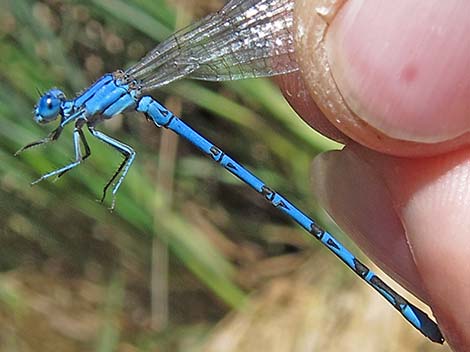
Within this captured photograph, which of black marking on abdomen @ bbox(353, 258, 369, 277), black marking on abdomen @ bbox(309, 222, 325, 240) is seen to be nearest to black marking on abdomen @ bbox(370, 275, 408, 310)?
black marking on abdomen @ bbox(353, 258, 369, 277)

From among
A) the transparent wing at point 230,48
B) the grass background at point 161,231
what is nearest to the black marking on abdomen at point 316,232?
the transparent wing at point 230,48

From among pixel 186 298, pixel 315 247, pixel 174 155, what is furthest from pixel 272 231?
pixel 174 155

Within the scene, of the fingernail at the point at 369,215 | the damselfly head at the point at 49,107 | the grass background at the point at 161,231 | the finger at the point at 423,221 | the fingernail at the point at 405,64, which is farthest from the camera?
the grass background at the point at 161,231

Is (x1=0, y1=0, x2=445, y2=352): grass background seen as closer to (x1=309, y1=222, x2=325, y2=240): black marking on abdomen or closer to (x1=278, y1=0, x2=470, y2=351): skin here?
(x1=309, y1=222, x2=325, y2=240): black marking on abdomen

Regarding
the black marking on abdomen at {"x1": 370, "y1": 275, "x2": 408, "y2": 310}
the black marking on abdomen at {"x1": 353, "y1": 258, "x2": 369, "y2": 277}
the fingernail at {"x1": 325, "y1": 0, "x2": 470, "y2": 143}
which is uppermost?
the fingernail at {"x1": 325, "y1": 0, "x2": 470, "y2": 143}

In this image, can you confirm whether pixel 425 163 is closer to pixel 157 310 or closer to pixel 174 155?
pixel 174 155

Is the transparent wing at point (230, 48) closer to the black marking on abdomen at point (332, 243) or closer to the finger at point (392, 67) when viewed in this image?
the finger at point (392, 67)
